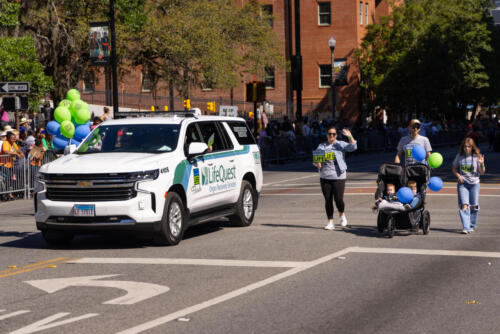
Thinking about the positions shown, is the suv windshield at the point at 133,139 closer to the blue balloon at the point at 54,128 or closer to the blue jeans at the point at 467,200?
the blue balloon at the point at 54,128

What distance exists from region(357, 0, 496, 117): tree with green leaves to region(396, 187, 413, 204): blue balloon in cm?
4120

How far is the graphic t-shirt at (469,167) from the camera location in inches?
550

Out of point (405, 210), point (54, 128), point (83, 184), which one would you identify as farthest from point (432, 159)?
point (54, 128)

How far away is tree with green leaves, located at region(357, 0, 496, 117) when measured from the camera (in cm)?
5344

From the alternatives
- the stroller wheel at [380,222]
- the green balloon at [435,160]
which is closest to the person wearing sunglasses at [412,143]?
the green balloon at [435,160]

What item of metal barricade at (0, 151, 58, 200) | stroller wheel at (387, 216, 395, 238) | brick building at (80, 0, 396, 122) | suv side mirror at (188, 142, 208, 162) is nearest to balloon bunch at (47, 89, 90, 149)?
suv side mirror at (188, 142, 208, 162)

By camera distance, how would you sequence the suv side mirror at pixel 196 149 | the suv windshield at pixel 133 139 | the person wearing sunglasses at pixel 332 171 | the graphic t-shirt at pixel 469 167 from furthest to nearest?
the person wearing sunglasses at pixel 332 171 → the graphic t-shirt at pixel 469 167 → the suv windshield at pixel 133 139 → the suv side mirror at pixel 196 149

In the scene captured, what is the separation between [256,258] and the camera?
451 inches

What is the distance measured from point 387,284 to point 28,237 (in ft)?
23.4

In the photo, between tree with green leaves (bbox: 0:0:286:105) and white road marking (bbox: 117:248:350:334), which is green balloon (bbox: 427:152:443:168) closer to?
white road marking (bbox: 117:248:350:334)

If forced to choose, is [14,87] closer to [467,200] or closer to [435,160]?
[435,160]

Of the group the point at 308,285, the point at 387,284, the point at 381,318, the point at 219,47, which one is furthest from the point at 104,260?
the point at 219,47

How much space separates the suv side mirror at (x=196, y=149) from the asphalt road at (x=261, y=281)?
4.45 ft

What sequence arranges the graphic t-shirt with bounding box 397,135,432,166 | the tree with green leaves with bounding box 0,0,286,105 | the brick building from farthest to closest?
the brick building, the tree with green leaves with bounding box 0,0,286,105, the graphic t-shirt with bounding box 397,135,432,166
